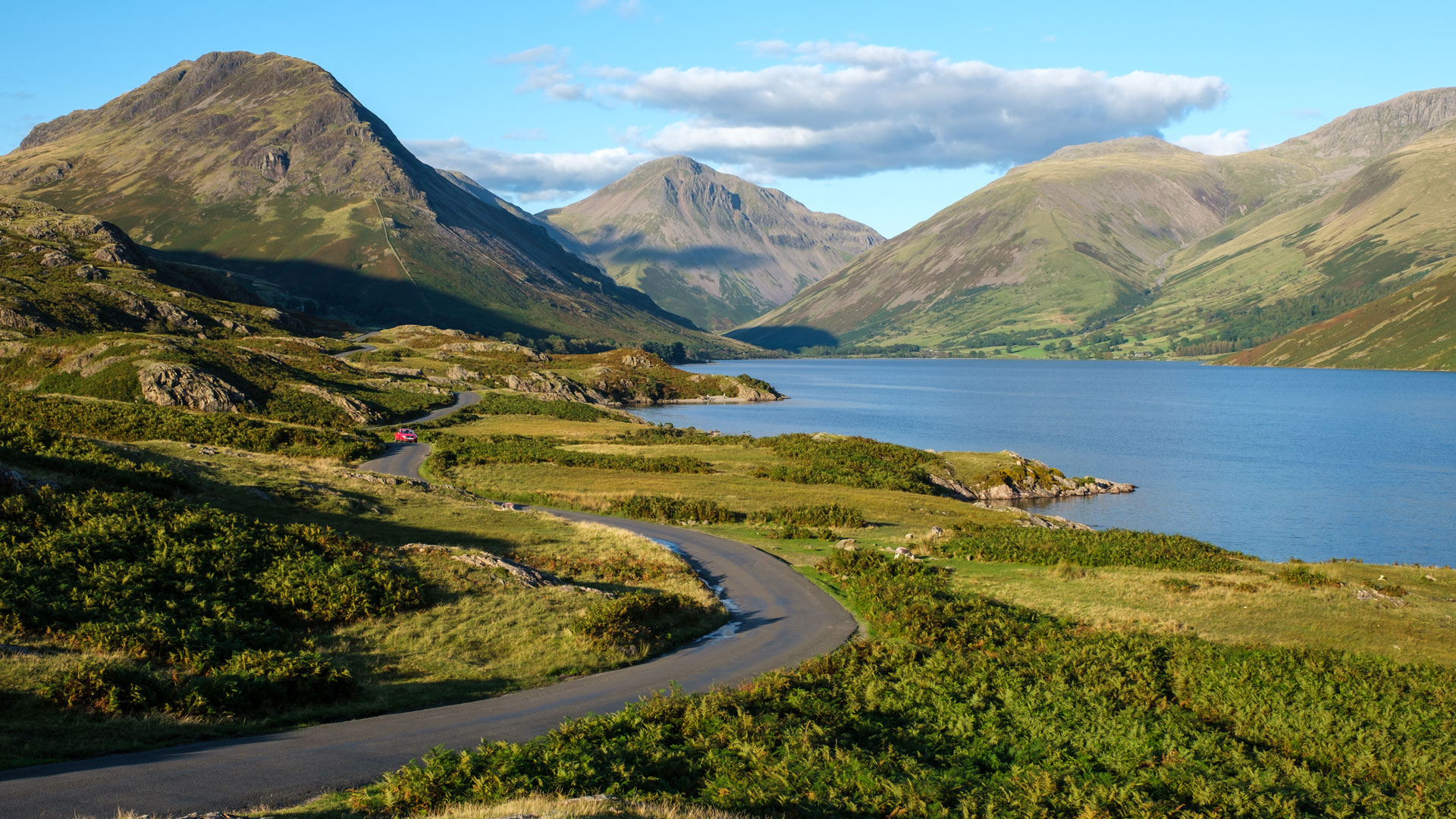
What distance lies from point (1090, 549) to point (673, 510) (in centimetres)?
2464

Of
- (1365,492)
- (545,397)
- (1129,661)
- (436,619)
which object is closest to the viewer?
(1129,661)

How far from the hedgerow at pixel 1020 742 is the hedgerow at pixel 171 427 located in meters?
56.5

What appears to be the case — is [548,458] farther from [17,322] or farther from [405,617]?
[17,322]

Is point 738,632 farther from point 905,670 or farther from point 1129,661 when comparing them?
point 1129,661

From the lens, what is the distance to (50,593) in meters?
22.7

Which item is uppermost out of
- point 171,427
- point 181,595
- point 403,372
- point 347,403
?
point 403,372

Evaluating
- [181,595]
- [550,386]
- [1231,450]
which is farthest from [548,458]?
[1231,450]

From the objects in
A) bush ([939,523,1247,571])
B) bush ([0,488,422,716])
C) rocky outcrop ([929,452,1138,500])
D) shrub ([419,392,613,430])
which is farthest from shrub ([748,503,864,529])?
shrub ([419,392,613,430])

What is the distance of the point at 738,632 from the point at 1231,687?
48.5 ft

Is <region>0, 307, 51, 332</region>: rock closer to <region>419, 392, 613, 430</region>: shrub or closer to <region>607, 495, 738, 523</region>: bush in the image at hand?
<region>419, 392, 613, 430</region>: shrub

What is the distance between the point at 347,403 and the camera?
101 metres

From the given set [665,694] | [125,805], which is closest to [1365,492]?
[665,694]

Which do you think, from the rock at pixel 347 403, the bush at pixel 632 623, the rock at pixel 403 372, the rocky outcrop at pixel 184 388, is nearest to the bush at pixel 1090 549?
the bush at pixel 632 623

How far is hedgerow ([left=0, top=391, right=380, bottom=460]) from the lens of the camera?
5922cm
